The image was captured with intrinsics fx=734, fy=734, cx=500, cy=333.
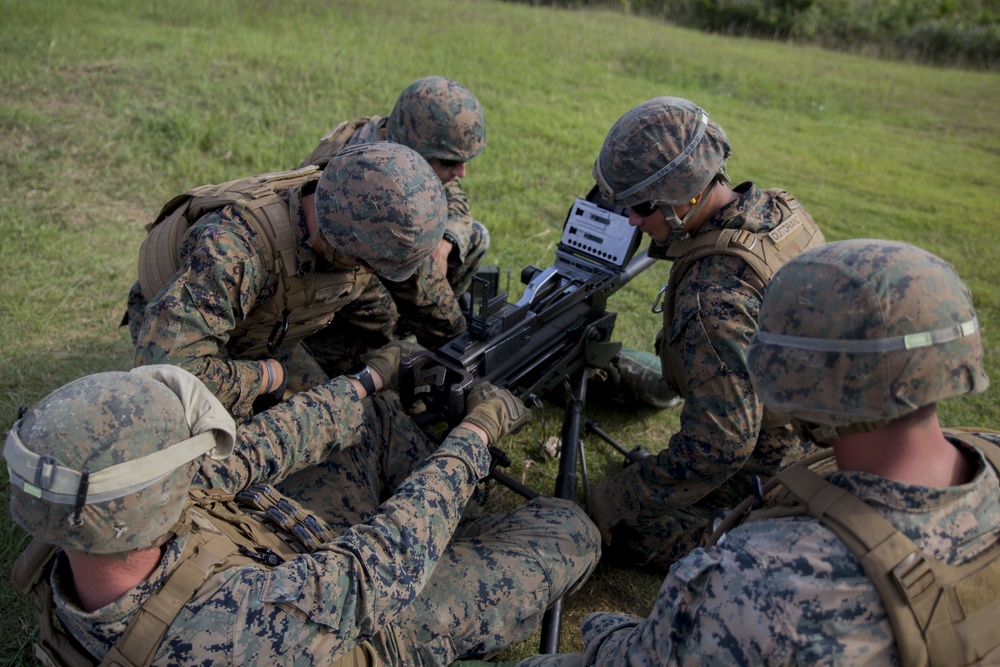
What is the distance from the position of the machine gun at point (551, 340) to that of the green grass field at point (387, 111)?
58cm

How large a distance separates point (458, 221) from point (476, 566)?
2.97m

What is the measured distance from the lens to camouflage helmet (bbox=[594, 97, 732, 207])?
352cm

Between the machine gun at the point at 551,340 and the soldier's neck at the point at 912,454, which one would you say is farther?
the machine gun at the point at 551,340

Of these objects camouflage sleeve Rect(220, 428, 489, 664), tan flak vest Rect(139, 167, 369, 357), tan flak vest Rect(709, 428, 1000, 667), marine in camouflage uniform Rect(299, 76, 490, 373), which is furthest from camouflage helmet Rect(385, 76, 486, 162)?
tan flak vest Rect(709, 428, 1000, 667)

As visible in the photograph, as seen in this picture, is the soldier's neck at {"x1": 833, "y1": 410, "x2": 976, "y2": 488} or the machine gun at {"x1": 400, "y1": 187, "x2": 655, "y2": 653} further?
the machine gun at {"x1": 400, "y1": 187, "x2": 655, "y2": 653}

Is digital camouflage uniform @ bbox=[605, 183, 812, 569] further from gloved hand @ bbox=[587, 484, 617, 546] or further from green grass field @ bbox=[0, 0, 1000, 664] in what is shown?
green grass field @ bbox=[0, 0, 1000, 664]

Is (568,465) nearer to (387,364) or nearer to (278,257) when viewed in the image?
(387,364)

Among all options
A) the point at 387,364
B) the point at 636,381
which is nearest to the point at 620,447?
the point at 636,381

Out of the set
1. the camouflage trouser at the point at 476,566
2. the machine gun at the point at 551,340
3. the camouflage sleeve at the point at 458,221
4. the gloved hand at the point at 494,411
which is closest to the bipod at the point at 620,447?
the machine gun at the point at 551,340

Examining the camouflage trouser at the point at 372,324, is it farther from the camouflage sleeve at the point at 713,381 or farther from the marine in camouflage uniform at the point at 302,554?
the camouflage sleeve at the point at 713,381

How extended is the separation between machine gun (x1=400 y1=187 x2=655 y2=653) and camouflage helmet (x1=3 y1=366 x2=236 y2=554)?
157cm

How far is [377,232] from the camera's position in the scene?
139 inches

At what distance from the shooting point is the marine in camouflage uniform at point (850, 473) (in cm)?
190

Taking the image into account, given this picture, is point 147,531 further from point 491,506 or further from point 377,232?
point 491,506
